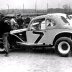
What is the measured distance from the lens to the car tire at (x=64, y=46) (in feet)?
32.8

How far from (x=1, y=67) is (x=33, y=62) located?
4.46 ft

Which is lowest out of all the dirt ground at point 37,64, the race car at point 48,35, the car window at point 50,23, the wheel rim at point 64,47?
the dirt ground at point 37,64

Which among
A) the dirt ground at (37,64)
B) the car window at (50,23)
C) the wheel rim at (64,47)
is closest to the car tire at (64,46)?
the wheel rim at (64,47)

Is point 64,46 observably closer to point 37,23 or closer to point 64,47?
point 64,47

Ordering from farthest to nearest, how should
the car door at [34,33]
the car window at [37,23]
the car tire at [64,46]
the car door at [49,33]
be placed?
the car window at [37,23] → the car door at [34,33] → the car door at [49,33] → the car tire at [64,46]

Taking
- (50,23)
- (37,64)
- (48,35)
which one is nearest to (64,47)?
(48,35)

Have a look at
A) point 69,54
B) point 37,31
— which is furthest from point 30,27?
point 69,54

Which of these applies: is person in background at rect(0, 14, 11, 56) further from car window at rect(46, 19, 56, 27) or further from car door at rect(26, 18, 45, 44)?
car window at rect(46, 19, 56, 27)

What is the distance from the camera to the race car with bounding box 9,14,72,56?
33.2 feet

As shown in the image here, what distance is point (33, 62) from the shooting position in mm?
8984

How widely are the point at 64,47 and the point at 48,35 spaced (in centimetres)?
86

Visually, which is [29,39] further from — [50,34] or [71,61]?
[71,61]

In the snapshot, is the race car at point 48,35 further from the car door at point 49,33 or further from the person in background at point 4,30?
the person in background at point 4,30

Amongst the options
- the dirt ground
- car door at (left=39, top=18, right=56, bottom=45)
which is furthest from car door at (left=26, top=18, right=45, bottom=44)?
the dirt ground
